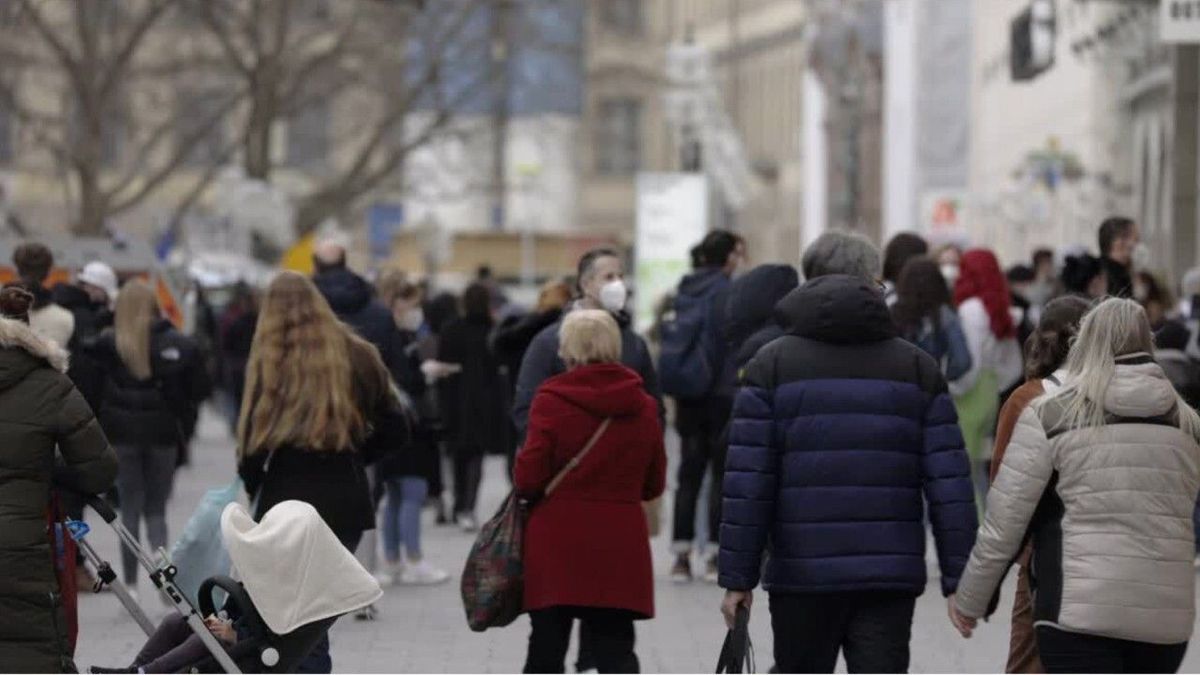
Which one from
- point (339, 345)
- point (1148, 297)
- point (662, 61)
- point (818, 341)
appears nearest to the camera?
point (818, 341)

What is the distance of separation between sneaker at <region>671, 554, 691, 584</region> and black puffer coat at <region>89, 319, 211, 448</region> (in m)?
2.68

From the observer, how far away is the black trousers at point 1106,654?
8086 mm

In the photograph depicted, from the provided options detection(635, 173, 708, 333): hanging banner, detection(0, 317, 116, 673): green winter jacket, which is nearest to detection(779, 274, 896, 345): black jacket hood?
detection(0, 317, 116, 673): green winter jacket

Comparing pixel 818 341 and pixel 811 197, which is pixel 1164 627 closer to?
pixel 818 341

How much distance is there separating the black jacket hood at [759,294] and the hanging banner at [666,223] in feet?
58.0

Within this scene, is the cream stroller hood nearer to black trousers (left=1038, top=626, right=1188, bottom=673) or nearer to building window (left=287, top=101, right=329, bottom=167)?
black trousers (left=1038, top=626, right=1188, bottom=673)

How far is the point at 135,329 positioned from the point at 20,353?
621 cm

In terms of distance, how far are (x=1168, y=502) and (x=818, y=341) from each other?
3.57 feet

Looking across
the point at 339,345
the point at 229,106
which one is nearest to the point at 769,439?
the point at 339,345

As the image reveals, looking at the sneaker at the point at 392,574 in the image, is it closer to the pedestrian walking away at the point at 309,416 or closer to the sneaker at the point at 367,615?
the sneaker at the point at 367,615

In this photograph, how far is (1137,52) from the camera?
34.3 metres

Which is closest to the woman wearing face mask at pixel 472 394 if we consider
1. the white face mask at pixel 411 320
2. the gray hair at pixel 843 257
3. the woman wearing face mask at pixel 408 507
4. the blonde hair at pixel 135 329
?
the white face mask at pixel 411 320

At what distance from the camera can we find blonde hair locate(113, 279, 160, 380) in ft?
50.1

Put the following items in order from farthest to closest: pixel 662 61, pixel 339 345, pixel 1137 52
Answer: pixel 662 61
pixel 1137 52
pixel 339 345
